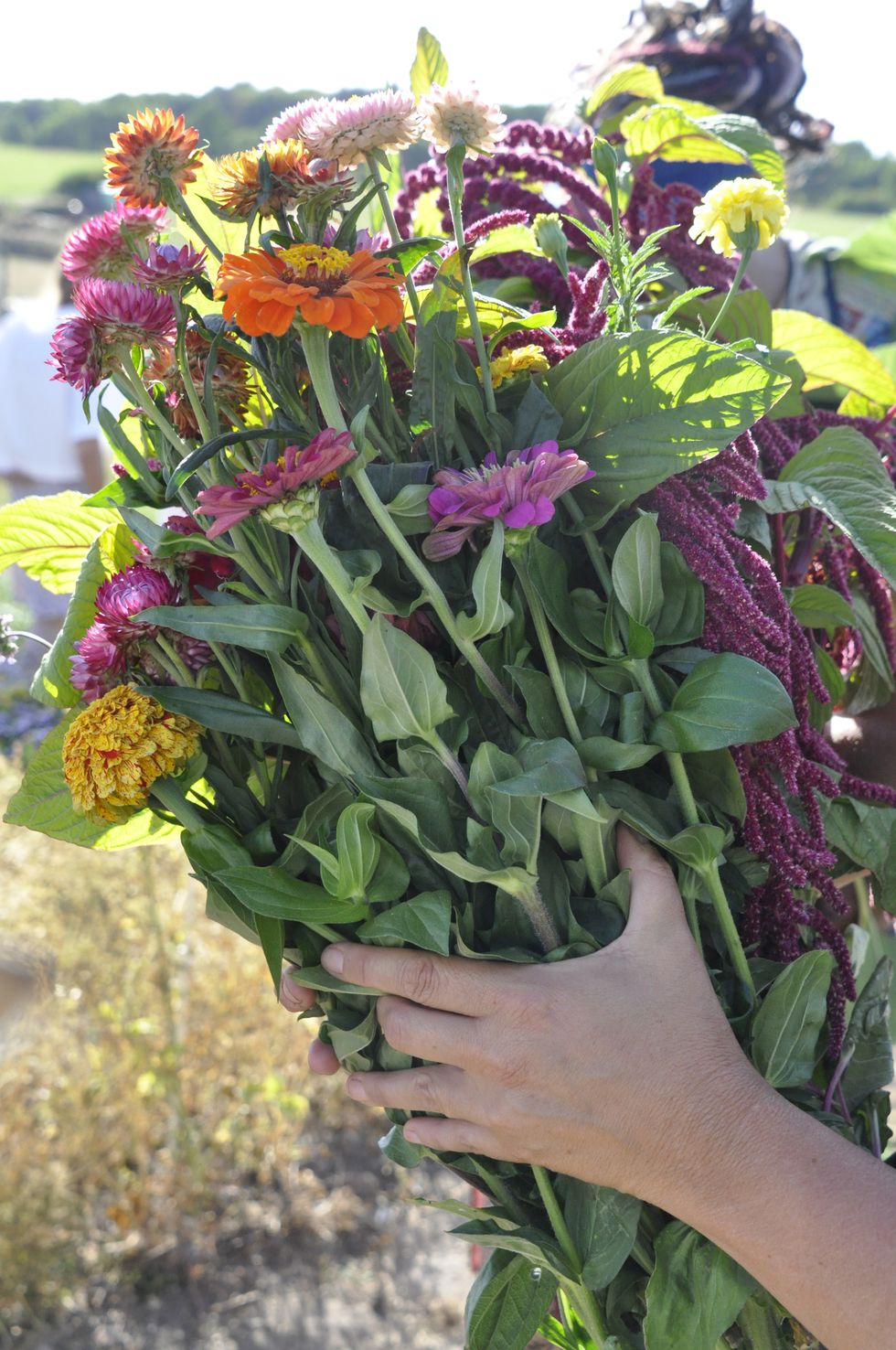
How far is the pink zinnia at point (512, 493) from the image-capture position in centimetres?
48

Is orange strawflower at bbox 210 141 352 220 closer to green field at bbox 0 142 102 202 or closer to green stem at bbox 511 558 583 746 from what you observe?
green stem at bbox 511 558 583 746

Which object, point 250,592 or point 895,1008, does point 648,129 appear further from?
point 895,1008

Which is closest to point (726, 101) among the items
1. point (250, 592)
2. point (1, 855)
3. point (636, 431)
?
point (636, 431)

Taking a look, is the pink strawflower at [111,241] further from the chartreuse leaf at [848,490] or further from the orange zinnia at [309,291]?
the chartreuse leaf at [848,490]

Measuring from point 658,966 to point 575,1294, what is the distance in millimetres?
187

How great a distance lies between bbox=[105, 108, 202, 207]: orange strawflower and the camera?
52cm

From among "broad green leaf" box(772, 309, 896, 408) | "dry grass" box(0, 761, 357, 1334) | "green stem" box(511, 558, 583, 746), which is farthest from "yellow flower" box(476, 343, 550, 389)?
"dry grass" box(0, 761, 357, 1334)

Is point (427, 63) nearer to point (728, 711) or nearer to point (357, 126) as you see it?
point (357, 126)

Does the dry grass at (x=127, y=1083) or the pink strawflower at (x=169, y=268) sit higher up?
the pink strawflower at (x=169, y=268)

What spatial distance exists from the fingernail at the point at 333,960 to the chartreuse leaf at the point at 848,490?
1.05ft

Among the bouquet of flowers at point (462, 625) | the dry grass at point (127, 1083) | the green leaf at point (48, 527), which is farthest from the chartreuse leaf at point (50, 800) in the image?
the dry grass at point (127, 1083)

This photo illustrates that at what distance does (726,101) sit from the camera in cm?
137

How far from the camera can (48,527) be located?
67 cm

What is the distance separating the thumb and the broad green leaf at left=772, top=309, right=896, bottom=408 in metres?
0.36
